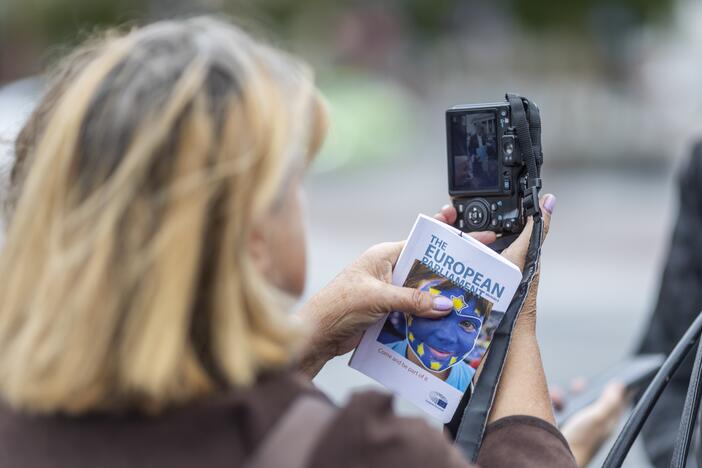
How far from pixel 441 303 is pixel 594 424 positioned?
0.67 m

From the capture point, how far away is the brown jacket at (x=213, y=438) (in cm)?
128

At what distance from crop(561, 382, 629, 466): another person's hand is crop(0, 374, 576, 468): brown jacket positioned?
40.6 inches

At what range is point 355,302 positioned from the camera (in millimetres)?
1922

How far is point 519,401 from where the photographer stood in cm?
172

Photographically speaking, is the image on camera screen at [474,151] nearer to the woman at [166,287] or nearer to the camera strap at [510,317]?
the camera strap at [510,317]

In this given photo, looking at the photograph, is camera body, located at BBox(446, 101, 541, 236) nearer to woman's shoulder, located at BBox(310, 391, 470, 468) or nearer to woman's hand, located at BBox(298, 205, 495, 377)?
woman's hand, located at BBox(298, 205, 495, 377)

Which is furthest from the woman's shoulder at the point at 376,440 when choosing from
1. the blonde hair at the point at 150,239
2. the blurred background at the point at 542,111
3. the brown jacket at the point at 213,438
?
the blurred background at the point at 542,111

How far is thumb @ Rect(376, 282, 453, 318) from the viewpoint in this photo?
1.84 meters

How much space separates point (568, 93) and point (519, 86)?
778 mm

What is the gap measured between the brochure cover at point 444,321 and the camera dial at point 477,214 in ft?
0.30

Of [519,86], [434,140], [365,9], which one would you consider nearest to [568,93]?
[519,86]

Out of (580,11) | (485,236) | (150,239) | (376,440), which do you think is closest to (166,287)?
(150,239)

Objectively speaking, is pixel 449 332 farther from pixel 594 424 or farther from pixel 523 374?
pixel 594 424

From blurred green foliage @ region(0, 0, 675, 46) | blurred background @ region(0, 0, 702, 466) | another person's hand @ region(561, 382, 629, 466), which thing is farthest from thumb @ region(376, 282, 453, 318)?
blurred green foliage @ region(0, 0, 675, 46)
